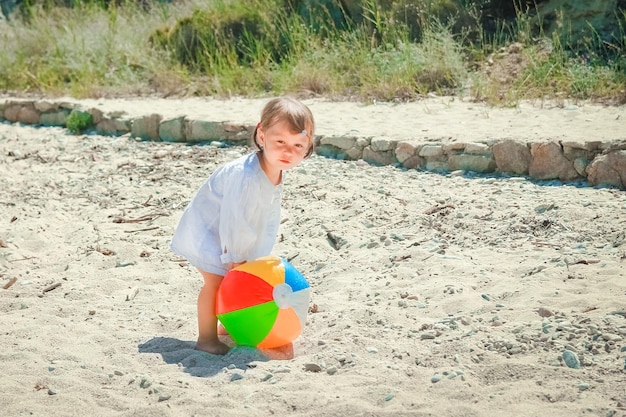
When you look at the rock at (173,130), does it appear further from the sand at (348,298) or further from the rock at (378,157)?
the rock at (378,157)

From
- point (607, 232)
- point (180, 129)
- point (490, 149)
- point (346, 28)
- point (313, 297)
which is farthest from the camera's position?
point (346, 28)

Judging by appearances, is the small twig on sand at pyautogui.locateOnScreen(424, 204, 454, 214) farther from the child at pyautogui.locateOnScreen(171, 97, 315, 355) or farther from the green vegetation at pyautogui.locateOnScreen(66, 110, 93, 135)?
the green vegetation at pyautogui.locateOnScreen(66, 110, 93, 135)

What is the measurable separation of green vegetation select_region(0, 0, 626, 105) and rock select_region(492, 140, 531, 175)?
1.85 m

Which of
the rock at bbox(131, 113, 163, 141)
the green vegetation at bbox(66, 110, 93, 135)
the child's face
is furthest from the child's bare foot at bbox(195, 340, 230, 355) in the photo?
the green vegetation at bbox(66, 110, 93, 135)

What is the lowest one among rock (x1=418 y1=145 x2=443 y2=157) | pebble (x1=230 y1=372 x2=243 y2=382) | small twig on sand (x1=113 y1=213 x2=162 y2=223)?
rock (x1=418 y1=145 x2=443 y2=157)

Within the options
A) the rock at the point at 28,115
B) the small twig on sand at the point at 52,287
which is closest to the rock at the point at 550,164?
the small twig on sand at the point at 52,287

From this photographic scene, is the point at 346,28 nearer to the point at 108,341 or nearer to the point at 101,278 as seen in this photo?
the point at 101,278

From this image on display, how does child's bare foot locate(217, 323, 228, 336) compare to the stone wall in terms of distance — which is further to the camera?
the stone wall

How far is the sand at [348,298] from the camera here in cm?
344

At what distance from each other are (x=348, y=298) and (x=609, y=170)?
2.62 meters

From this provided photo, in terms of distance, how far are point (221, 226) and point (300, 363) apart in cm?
74

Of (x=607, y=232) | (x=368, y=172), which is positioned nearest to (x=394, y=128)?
(x=368, y=172)

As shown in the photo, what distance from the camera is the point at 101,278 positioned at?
17.4 ft

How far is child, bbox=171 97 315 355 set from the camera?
3.89 metres
